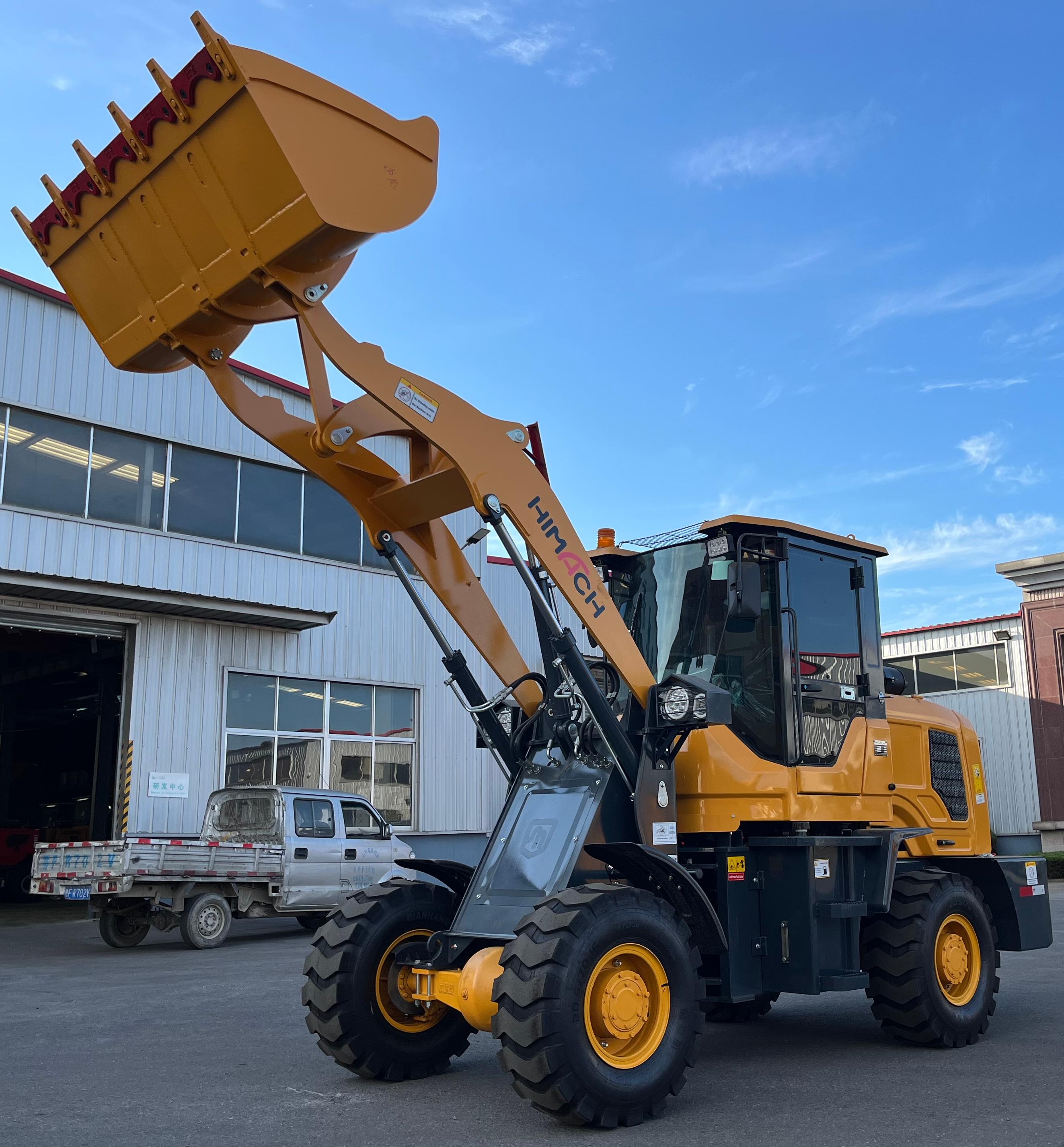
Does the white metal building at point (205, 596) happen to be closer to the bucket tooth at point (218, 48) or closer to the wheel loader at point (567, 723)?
the wheel loader at point (567, 723)

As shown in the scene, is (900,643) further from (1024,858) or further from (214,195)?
(214,195)

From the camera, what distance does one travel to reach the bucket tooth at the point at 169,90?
17.6 feet

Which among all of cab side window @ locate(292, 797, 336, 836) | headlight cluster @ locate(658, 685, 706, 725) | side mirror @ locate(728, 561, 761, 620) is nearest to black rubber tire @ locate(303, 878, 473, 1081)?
headlight cluster @ locate(658, 685, 706, 725)

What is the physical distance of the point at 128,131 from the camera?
5.60m

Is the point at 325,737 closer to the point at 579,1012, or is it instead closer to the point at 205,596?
the point at 205,596

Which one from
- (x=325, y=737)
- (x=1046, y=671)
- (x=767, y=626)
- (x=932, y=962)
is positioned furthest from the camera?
(x=1046, y=671)

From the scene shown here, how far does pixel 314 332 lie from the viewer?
5.78m

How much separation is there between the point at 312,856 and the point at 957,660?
23.4 meters

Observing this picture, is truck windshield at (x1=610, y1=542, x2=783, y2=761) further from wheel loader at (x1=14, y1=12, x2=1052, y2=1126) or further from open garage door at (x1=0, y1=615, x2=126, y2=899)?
open garage door at (x1=0, y1=615, x2=126, y2=899)

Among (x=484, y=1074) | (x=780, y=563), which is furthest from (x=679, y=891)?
(x=780, y=563)

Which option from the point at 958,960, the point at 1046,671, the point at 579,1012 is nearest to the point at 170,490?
the point at 958,960

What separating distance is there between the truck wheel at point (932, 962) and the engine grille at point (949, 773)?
2.41 ft

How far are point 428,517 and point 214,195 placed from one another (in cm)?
220

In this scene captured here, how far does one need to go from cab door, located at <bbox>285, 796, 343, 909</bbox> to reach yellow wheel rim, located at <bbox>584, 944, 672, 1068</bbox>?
10854 millimetres
